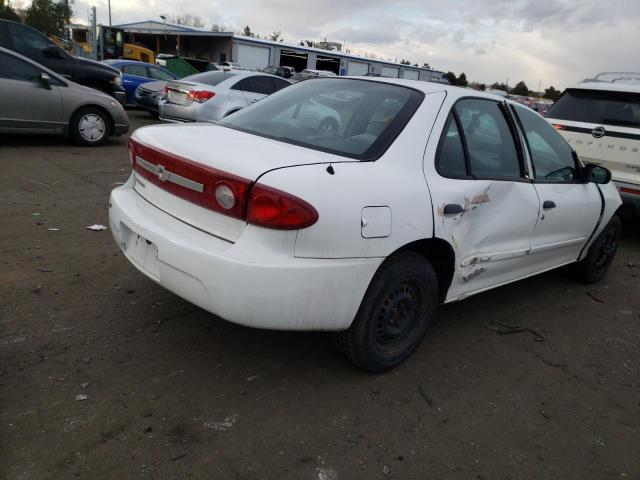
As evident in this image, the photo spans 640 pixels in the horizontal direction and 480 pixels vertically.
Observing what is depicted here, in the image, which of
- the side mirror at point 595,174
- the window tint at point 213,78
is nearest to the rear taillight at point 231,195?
the side mirror at point 595,174

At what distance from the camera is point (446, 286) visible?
10.2ft

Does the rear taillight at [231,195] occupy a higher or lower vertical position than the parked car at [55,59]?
lower

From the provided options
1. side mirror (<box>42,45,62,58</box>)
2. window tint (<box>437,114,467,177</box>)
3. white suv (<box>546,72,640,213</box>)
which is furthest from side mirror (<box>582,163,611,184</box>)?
side mirror (<box>42,45,62,58</box>)

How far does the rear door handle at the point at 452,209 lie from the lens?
2.80m

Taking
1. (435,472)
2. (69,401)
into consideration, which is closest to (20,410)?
(69,401)

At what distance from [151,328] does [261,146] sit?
1.38 metres

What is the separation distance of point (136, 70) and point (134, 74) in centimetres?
18

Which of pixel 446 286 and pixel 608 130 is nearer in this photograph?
pixel 446 286

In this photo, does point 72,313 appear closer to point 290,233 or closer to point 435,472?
point 290,233

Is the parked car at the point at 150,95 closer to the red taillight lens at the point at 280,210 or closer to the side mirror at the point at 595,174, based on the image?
the side mirror at the point at 595,174

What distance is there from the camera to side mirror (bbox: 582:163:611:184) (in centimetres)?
402

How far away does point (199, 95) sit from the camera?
9523 mm

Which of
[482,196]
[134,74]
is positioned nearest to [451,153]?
[482,196]

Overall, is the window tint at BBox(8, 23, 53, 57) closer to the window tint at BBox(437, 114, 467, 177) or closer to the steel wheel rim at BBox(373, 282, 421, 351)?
the window tint at BBox(437, 114, 467, 177)
